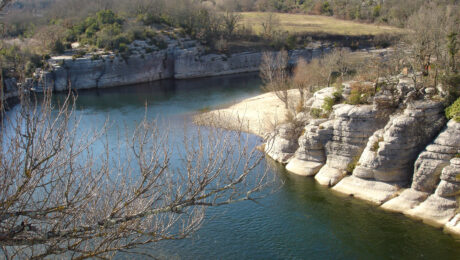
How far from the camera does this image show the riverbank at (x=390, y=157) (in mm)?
20188

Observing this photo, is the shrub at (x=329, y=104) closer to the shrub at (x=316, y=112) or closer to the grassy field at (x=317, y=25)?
the shrub at (x=316, y=112)

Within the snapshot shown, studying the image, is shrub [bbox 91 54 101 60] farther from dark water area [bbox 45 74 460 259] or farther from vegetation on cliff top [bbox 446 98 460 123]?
vegetation on cliff top [bbox 446 98 460 123]

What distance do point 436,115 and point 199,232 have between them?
44.9ft

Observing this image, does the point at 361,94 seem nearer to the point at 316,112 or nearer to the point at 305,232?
the point at 316,112

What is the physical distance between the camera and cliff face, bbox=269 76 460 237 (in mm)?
20219

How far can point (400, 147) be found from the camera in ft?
72.6

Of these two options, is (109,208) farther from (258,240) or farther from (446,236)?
(446,236)

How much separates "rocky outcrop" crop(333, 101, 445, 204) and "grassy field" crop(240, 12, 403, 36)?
2052 inches

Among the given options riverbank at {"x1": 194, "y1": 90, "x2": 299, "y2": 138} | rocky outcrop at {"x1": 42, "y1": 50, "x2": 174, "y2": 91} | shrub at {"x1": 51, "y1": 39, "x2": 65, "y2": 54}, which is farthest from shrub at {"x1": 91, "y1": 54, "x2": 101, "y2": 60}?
riverbank at {"x1": 194, "y1": 90, "x2": 299, "y2": 138}

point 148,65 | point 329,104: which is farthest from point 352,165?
point 148,65

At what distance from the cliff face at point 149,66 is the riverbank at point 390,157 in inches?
1387

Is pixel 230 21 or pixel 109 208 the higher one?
pixel 230 21

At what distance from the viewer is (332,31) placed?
252ft

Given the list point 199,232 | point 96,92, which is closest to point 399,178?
point 199,232
